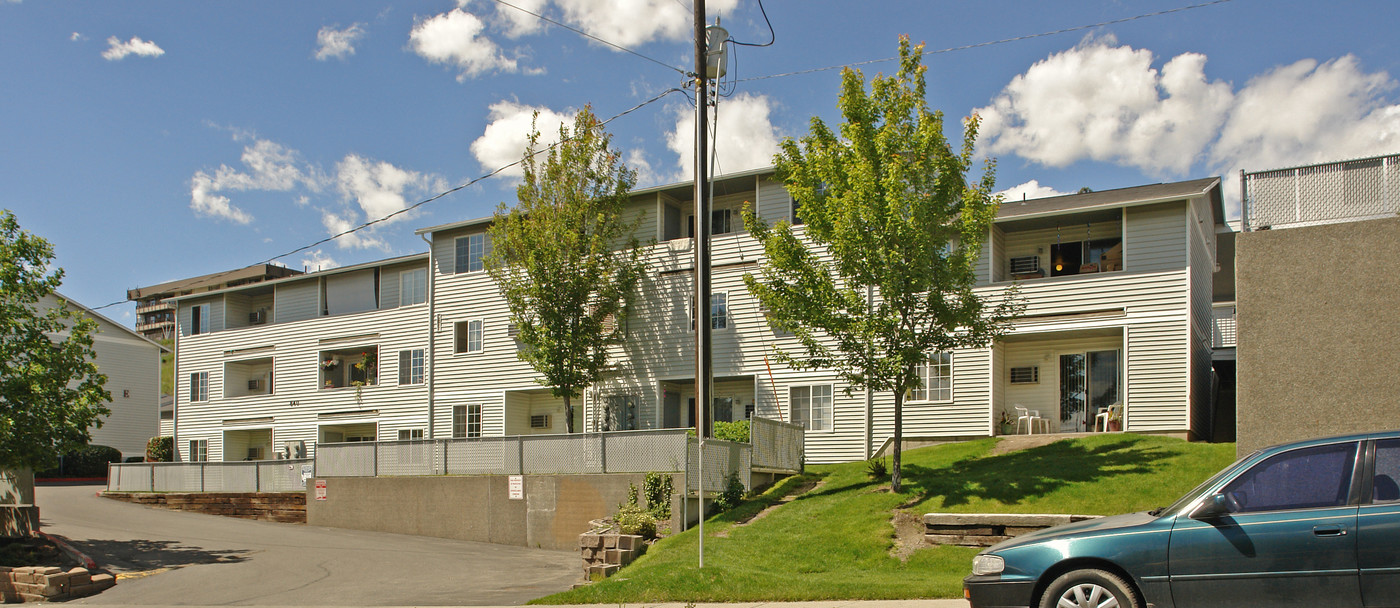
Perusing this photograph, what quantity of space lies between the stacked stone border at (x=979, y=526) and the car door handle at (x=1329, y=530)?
22.4ft

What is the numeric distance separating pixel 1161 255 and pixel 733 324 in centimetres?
1137

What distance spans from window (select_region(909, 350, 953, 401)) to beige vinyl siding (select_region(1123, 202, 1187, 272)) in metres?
4.90

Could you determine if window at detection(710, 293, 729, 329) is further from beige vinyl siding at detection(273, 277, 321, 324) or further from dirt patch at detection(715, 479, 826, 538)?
beige vinyl siding at detection(273, 277, 321, 324)

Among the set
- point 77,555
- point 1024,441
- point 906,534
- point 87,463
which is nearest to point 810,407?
point 1024,441

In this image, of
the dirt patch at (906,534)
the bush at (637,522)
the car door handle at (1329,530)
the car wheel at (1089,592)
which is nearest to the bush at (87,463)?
the bush at (637,522)

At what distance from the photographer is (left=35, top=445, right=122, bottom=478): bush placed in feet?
151

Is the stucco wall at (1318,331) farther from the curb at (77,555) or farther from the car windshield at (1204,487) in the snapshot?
the curb at (77,555)

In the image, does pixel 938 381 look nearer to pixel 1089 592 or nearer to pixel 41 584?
pixel 1089 592

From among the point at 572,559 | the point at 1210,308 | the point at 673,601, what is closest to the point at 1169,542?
the point at 673,601

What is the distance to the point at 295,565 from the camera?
19266 millimetres

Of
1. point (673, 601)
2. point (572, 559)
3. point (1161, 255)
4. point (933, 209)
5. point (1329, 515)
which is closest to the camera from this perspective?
point (1329, 515)

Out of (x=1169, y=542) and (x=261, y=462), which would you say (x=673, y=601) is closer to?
(x=1169, y=542)

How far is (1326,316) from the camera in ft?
45.2

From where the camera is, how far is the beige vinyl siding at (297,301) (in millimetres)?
39562
